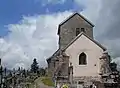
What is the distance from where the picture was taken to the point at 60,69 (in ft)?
152

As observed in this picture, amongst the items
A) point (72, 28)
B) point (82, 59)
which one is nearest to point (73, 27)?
point (72, 28)

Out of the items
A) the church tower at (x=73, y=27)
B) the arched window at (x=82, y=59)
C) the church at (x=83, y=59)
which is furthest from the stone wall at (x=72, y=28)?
the arched window at (x=82, y=59)

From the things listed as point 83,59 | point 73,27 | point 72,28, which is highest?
point 73,27

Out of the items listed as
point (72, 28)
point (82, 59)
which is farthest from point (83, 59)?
point (72, 28)

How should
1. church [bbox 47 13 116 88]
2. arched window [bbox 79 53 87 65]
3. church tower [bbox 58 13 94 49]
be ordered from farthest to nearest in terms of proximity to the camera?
church tower [bbox 58 13 94 49] → arched window [bbox 79 53 87 65] → church [bbox 47 13 116 88]

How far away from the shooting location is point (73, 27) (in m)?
56.7

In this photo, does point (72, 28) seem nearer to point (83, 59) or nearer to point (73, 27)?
point (73, 27)

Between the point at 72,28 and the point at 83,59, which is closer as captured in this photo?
the point at 83,59

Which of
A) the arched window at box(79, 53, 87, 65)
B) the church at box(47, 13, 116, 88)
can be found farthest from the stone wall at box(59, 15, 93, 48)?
the arched window at box(79, 53, 87, 65)

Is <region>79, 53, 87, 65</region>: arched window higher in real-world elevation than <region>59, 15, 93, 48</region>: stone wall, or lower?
lower

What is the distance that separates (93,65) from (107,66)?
8.03ft

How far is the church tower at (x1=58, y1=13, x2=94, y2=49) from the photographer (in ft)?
184

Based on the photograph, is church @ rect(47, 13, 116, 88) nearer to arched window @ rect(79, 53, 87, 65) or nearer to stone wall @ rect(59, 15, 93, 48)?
arched window @ rect(79, 53, 87, 65)

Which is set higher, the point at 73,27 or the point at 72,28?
the point at 73,27
